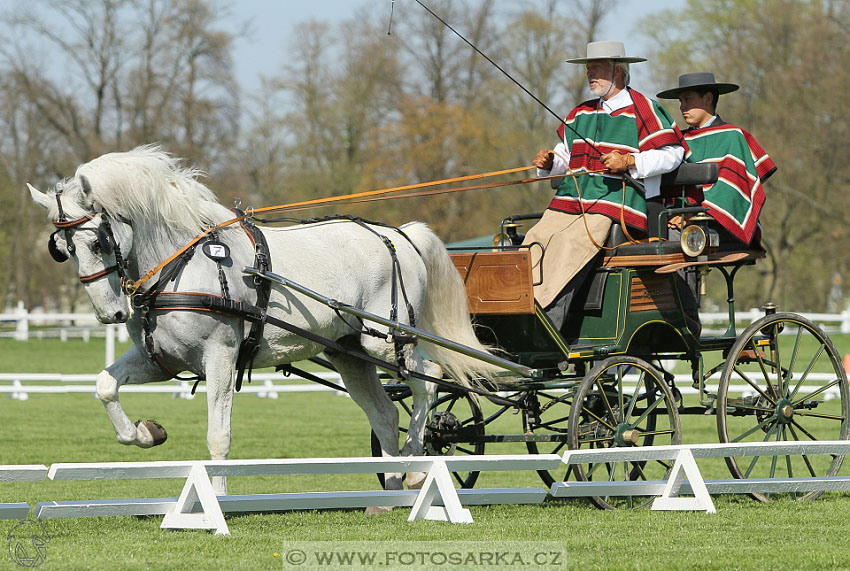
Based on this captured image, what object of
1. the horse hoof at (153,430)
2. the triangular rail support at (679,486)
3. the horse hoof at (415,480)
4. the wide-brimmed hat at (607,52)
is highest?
the wide-brimmed hat at (607,52)

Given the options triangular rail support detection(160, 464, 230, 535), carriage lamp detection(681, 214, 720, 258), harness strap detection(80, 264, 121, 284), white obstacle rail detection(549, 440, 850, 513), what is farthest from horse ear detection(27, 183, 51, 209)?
carriage lamp detection(681, 214, 720, 258)

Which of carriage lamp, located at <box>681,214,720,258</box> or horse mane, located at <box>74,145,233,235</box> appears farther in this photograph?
carriage lamp, located at <box>681,214,720,258</box>

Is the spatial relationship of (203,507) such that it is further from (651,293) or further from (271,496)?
(651,293)

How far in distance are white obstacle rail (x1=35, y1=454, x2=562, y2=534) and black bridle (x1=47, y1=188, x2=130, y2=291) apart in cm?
105

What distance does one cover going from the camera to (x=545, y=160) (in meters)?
7.96

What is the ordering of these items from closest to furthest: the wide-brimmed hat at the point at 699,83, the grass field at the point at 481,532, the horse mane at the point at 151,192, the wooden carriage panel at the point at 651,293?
the grass field at the point at 481,532 → the horse mane at the point at 151,192 → the wooden carriage panel at the point at 651,293 → the wide-brimmed hat at the point at 699,83

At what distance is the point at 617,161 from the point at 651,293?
908mm

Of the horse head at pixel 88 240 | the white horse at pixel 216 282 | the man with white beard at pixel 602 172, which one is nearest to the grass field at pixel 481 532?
the white horse at pixel 216 282

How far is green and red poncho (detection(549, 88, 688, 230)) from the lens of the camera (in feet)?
25.1

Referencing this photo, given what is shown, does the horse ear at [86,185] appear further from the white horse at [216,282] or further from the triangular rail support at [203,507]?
the triangular rail support at [203,507]

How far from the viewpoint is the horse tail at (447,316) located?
750 centimetres

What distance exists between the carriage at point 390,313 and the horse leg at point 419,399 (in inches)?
0.4

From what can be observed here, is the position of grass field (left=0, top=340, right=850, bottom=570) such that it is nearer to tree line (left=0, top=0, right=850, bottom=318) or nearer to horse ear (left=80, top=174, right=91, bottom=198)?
horse ear (left=80, top=174, right=91, bottom=198)

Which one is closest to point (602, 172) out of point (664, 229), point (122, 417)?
point (664, 229)
